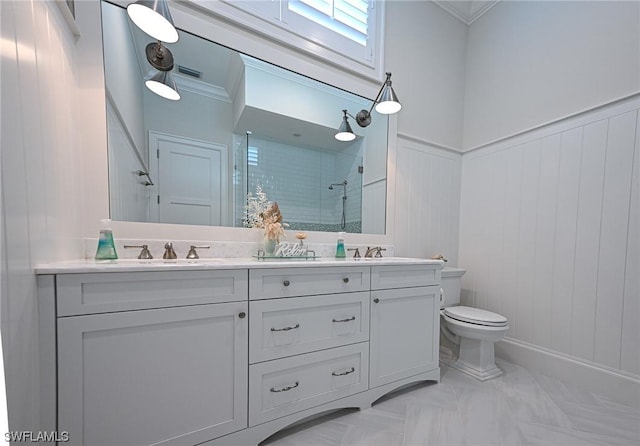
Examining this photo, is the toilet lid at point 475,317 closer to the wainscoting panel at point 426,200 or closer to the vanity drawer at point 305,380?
the wainscoting panel at point 426,200

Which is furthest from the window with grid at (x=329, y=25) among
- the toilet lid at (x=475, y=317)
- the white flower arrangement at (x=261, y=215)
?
the toilet lid at (x=475, y=317)

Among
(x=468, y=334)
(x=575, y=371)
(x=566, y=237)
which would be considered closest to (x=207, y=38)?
(x=468, y=334)

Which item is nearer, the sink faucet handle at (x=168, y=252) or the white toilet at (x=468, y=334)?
the sink faucet handle at (x=168, y=252)

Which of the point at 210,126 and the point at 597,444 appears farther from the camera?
the point at 210,126

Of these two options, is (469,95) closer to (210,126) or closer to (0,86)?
(210,126)

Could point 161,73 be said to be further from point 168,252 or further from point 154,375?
point 154,375

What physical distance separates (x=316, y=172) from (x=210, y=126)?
747mm

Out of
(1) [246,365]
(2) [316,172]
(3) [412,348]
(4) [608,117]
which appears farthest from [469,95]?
(1) [246,365]

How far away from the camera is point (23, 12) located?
0.77 meters

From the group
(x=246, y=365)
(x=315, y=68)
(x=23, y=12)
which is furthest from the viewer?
(x=315, y=68)

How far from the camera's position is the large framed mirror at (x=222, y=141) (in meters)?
1.35

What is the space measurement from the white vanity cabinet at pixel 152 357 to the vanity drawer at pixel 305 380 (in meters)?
0.06

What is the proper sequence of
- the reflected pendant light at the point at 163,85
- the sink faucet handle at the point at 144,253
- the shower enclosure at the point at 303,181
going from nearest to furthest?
the sink faucet handle at the point at 144,253, the reflected pendant light at the point at 163,85, the shower enclosure at the point at 303,181

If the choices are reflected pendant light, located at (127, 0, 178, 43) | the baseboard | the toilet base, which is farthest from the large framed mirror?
the baseboard
